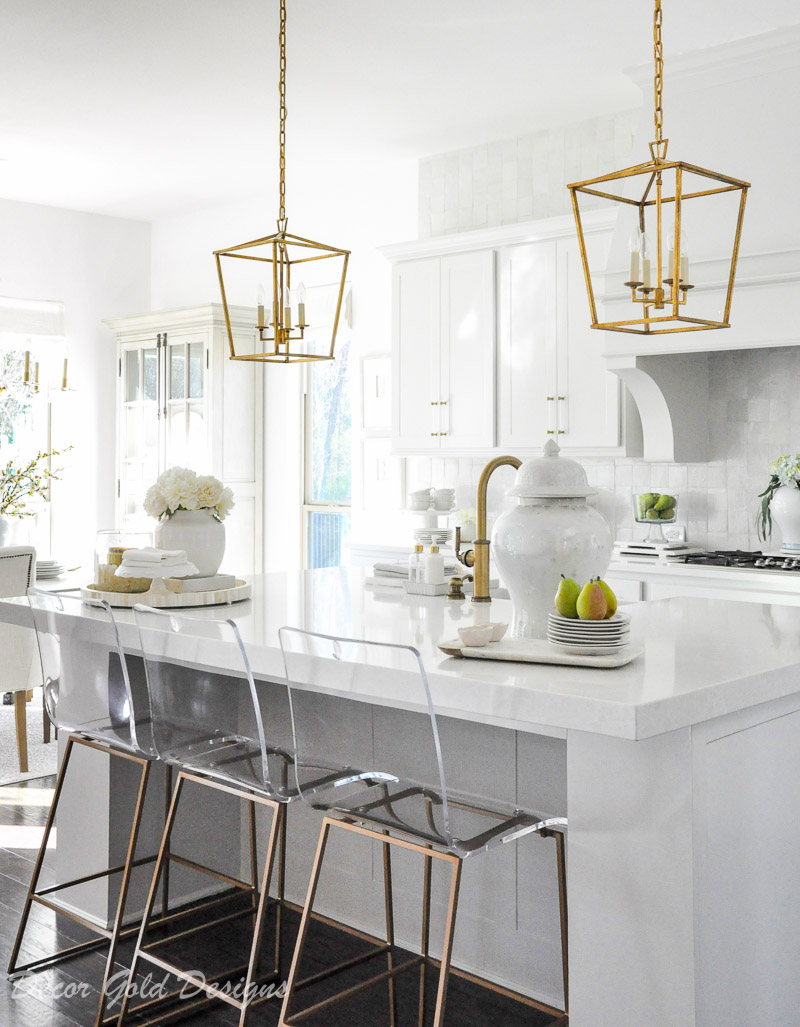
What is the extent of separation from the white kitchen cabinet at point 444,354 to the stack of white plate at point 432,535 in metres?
0.53

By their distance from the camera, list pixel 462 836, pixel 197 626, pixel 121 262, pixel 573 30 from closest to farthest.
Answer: pixel 462 836 < pixel 197 626 < pixel 573 30 < pixel 121 262

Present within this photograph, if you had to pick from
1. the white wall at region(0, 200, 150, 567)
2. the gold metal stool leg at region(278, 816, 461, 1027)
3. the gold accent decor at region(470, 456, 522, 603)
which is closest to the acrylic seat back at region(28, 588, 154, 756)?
the gold metal stool leg at region(278, 816, 461, 1027)

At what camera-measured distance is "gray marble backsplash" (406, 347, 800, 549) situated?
4574 millimetres

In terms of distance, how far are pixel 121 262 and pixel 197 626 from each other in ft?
18.4

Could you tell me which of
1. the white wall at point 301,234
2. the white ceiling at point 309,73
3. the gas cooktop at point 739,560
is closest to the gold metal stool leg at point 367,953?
the gas cooktop at point 739,560

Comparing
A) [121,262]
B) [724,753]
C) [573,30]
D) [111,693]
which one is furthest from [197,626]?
[121,262]

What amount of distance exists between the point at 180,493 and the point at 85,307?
183 inches

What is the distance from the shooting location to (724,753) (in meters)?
1.91

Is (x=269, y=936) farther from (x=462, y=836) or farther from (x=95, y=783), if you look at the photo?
(x=462, y=836)

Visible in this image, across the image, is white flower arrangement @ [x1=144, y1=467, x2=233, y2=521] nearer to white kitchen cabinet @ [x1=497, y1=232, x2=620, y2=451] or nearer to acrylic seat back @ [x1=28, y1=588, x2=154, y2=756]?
acrylic seat back @ [x1=28, y1=588, x2=154, y2=756]

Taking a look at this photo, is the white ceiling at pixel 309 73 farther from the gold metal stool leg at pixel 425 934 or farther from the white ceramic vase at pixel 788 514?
the gold metal stool leg at pixel 425 934

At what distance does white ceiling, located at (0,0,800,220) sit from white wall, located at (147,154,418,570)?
1.20 ft

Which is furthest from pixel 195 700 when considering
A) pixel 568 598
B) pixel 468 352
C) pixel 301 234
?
pixel 301 234

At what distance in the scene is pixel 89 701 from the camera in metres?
2.70
